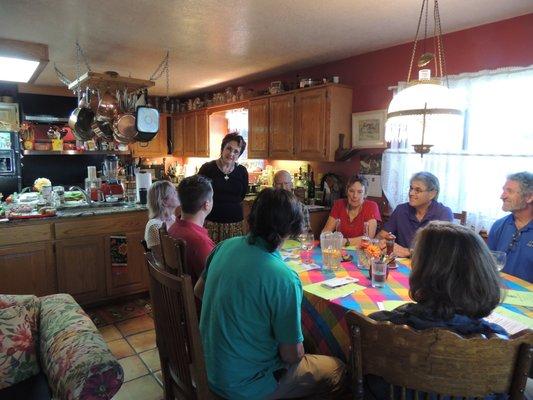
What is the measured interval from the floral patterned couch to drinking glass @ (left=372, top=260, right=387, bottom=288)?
1147 millimetres

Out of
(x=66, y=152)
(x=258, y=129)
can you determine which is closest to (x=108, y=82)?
(x=258, y=129)

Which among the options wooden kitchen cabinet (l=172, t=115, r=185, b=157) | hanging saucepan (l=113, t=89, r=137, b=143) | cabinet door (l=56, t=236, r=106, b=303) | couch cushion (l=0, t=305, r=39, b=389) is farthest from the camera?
wooden kitchen cabinet (l=172, t=115, r=185, b=157)

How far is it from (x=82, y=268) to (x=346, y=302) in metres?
2.59

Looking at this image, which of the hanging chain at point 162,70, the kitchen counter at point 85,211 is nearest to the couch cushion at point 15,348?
the kitchen counter at point 85,211

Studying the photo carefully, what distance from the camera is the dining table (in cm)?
153

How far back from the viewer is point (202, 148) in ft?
19.6

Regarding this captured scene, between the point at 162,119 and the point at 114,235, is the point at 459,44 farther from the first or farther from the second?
the point at 162,119

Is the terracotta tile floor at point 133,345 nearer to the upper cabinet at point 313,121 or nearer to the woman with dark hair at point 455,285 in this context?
the woman with dark hair at point 455,285

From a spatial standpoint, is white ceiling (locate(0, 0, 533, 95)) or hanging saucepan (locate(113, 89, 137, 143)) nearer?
white ceiling (locate(0, 0, 533, 95))

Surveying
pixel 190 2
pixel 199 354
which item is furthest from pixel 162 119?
pixel 199 354

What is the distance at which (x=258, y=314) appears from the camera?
130 cm

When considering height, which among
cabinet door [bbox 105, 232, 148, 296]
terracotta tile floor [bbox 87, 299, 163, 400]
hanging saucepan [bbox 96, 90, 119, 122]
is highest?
hanging saucepan [bbox 96, 90, 119, 122]

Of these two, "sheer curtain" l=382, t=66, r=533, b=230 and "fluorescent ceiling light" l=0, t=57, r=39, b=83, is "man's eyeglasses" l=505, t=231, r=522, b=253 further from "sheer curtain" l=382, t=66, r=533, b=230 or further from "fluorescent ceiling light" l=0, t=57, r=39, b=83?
"fluorescent ceiling light" l=0, t=57, r=39, b=83

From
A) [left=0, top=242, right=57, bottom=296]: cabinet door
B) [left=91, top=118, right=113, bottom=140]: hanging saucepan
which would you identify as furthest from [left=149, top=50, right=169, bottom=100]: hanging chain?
[left=0, top=242, right=57, bottom=296]: cabinet door
